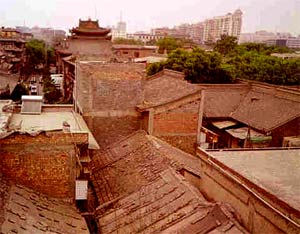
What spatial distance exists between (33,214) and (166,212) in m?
2.87

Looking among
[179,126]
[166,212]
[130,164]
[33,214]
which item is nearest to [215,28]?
[179,126]

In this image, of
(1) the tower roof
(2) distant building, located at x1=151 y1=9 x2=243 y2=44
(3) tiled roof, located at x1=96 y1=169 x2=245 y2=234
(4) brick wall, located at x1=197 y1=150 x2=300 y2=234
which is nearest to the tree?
(2) distant building, located at x1=151 y1=9 x2=243 y2=44

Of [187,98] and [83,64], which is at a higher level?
[83,64]

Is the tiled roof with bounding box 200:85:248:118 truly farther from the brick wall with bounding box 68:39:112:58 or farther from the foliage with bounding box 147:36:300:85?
the brick wall with bounding box 68:39:112:58

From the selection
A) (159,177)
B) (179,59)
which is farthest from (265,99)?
(159,177)

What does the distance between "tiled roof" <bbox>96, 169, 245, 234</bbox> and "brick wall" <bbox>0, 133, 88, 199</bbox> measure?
49.7 inches

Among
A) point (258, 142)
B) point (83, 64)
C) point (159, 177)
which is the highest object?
point (83, 64)

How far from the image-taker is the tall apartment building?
66.1 m

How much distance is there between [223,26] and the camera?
8244 centimetres

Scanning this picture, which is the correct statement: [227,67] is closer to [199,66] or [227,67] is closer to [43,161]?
[199,66]

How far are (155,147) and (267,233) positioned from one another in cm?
637

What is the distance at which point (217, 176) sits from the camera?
8.50m

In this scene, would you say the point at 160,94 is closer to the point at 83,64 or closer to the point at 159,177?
the point at 83,64

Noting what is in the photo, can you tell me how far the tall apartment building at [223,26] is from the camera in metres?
66.1
